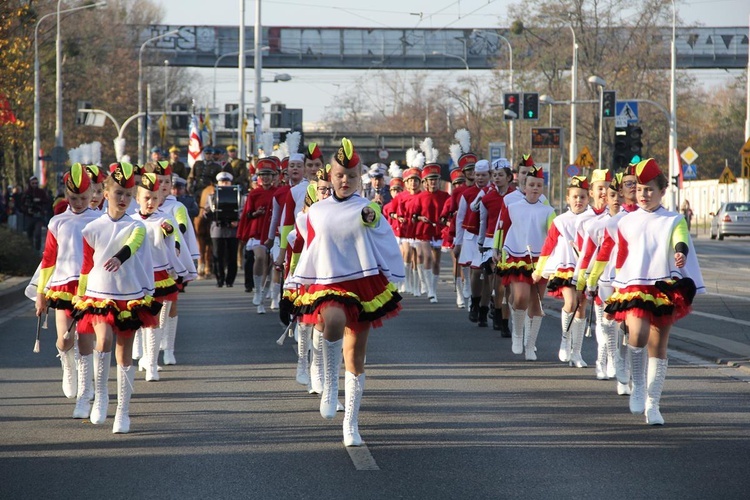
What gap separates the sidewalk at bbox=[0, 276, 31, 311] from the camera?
20022mm

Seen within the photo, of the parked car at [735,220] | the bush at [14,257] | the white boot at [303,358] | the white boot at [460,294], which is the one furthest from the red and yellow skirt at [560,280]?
the parked car at [735,220]

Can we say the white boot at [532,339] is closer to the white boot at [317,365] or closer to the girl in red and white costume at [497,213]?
the girl in red and white costume at [497,213]

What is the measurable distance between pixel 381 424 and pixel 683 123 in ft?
210

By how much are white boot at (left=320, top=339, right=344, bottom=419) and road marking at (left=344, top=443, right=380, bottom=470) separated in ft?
2.18

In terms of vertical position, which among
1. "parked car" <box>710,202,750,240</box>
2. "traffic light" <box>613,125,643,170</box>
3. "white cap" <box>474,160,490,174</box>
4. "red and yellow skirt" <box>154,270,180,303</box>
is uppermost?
"traffic light" <box>613,125,643,170</box>

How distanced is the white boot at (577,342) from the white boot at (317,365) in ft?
10.1

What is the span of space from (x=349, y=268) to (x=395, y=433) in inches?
49.9

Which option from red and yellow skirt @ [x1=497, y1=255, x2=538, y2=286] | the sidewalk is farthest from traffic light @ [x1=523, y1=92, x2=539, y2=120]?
red and yellow skirt @ [x1=497, y1=255, x2=538, y2=286]

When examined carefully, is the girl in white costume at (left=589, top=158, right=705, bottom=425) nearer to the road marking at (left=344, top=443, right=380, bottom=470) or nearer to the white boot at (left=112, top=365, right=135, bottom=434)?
the road marking at (left=344, top=443, right=380, bottom=470)

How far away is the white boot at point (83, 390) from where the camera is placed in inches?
385

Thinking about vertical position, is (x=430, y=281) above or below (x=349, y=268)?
below

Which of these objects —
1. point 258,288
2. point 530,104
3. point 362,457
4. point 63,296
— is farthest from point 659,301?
point 530,104

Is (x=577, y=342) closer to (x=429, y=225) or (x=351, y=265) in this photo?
(x=351, y=265)

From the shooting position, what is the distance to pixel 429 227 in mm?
22109
